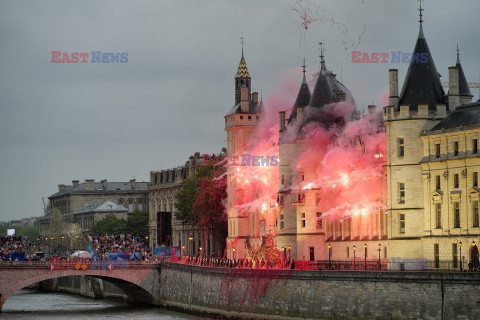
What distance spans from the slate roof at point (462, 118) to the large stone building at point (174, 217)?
2180 inches

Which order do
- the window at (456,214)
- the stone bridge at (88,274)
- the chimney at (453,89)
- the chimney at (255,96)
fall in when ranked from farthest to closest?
the chimney at (255,96) < the stone bridge at (88,274) < the chimney at (453,89) < the window at (456,214)

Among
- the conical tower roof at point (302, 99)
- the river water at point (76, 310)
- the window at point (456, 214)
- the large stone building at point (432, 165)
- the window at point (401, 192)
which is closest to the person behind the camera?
the large stone building at point (432, 165)

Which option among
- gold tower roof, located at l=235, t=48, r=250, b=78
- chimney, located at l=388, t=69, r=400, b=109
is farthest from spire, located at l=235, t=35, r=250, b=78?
chimney, located at l=388, t=69, r=400, b=109

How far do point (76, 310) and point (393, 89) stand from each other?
4088cm

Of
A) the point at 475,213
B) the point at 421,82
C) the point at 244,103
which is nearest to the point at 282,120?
the point at 244,103

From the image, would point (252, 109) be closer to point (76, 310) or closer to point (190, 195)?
point (190, 195)

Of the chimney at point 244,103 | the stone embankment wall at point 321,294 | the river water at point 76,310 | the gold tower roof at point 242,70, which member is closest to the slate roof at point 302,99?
the stone embankment wall at point 321,294

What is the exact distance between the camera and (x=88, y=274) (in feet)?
378

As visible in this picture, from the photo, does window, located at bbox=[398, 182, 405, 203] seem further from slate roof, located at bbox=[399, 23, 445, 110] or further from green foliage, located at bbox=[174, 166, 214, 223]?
green foliage, located at bbox=[174, 166, 214, 223]

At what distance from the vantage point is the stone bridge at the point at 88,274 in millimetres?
111250

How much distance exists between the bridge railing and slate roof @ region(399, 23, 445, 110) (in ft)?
126

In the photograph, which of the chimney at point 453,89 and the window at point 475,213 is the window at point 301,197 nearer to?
the chimney at point 453,89

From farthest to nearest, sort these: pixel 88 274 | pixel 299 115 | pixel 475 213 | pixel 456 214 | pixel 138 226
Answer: pixel 138 226 < pixel 88 274 < pixel 299 115 < pixel 456 214 < pixel 475 213

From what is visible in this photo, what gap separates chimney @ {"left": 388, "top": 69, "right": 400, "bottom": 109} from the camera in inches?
3519
